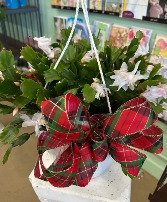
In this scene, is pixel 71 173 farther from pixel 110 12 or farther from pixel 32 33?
pixel 32 33

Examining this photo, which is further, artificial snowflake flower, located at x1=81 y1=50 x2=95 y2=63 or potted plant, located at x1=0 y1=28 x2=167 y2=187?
artificial snowflake flower, located at x1=81 y1=50 x2=95 y2=63

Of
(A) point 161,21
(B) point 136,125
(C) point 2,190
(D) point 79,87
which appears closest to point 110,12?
(A) point 161,21

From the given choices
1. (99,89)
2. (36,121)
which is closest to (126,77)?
(99,89)

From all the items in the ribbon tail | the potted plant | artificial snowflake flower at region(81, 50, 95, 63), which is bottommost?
the ribbon tail

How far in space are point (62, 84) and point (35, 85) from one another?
0.06m

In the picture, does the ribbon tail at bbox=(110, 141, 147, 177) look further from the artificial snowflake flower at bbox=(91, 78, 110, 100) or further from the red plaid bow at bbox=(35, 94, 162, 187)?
the artificial snowflake flower at bbox=(91, 78, 110, 100)

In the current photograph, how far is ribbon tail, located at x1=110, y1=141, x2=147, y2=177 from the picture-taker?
1.23ft

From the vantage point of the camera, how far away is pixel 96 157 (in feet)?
1.28

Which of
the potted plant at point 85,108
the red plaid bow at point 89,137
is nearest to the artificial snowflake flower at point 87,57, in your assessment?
the potted plant at point 85,108

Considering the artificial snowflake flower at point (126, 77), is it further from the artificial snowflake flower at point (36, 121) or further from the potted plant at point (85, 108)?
the artificial snowflake flower at point (36, 121)

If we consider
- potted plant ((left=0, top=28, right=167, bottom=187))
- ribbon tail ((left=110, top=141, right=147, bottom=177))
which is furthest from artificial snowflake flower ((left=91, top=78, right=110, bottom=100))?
ribbon tail ((left=110, top=141, right=147, bottom=177))

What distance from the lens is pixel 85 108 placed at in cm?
38

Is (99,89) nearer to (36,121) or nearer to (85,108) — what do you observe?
(85,108)

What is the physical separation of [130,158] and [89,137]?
9cm
